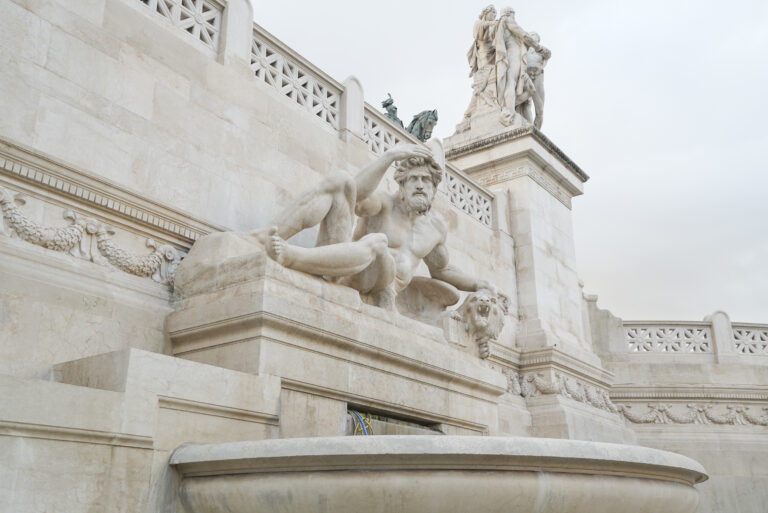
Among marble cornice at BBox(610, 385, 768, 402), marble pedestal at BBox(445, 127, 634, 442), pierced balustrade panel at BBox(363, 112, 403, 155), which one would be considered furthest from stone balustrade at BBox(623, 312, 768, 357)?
pierced balustrade panel at BBox(363, 112, 403, 155)

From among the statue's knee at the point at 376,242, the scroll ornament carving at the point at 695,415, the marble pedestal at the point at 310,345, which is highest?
the statue's knee at the point at 376,242

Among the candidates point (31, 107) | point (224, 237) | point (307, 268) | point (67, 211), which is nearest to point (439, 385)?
point (307, 268)

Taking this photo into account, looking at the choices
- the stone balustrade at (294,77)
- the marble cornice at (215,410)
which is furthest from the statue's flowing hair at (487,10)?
the marble cornice at (215,410)

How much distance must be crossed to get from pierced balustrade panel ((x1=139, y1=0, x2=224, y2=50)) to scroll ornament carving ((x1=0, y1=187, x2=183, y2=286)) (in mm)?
2215

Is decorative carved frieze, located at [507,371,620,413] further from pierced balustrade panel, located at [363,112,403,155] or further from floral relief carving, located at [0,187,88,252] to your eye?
floral relief carving, located at [0,187,88,252]

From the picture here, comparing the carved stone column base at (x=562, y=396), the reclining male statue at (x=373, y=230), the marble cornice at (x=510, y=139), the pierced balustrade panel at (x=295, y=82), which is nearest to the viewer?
the reclining male statue at (x=373, y=230)

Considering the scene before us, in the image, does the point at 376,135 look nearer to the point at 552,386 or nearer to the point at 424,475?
the point at 552,386

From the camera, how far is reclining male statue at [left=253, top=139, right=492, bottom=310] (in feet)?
19.7

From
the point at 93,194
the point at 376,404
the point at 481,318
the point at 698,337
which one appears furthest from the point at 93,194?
the point at 698,337

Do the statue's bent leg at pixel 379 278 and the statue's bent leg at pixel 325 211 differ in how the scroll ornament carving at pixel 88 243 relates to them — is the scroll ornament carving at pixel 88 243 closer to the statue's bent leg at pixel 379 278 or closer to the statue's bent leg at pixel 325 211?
the statue's bent leg at pixel 325 211

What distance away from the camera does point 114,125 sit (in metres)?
6.05

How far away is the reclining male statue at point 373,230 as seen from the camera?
6.00 metres

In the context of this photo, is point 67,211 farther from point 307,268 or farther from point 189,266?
point 307,268

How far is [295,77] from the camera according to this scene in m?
8.26
